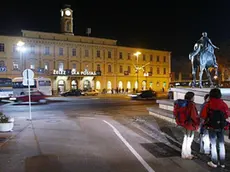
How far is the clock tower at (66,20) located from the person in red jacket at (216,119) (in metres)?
65.6

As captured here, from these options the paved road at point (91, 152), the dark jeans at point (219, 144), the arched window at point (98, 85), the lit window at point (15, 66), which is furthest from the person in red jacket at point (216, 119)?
the arched window at point (98, 85)

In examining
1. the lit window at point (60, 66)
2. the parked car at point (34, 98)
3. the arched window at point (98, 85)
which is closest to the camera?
the parked car at point (34, 98)

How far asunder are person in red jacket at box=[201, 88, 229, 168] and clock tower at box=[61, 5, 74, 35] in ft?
215

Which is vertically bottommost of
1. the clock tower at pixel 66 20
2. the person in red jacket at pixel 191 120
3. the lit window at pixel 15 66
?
the person in red jacket at pixel 191 120

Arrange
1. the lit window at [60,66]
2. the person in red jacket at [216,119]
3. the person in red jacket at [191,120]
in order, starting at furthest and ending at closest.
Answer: the lit window at [60,66] < the person in red jacket at [191,120] < the person in red jacket at [216,119]

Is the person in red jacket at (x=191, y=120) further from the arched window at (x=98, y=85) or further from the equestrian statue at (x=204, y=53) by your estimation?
the arched window at (x=98, y=85)

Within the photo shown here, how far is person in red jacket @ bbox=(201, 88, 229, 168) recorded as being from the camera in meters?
6.15

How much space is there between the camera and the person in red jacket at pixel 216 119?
615 cm

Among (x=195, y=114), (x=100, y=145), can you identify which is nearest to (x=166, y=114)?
(x=100, y=145)

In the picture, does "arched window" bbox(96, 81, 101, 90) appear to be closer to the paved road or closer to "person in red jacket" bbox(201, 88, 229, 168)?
the paved road

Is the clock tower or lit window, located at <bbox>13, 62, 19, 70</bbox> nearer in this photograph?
lit window, located at <bbox>13, 62, 19, 70</bbox>

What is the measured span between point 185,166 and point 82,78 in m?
60.7

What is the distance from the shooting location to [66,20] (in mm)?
69625

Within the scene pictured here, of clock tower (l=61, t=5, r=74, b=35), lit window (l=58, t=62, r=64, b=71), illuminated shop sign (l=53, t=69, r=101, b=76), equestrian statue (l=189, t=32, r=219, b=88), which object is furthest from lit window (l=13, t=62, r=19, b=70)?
equestrian statue (l=189, t=32, r=219, b=88)
